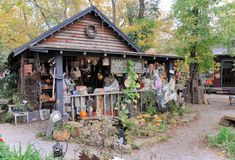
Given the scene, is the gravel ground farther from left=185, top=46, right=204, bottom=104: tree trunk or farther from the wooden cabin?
left=185, top=46, right=204, bottom=104: tree trunk

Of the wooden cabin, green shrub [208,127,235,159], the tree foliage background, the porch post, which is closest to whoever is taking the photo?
green shrub [208,127,235,159]

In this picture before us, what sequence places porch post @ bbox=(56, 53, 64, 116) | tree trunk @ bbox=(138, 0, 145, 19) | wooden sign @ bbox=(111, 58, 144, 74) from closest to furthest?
porch post @ bbox=(56, 53, 64, 116) → wooden sign @ bbox=(111, 58, 144, 74) → tree trunk @ bbox=(138, 0, 145, 19)

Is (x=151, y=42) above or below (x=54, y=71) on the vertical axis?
above

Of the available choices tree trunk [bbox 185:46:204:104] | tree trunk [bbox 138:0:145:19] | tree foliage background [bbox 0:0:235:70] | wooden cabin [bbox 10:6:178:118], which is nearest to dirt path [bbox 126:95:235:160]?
wooden cabin [bbox 10:6:178:118]

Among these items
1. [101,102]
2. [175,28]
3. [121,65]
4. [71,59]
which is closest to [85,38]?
[71,59]

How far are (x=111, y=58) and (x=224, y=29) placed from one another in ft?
22.9

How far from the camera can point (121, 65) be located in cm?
1044

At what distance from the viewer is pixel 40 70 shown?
10641mm

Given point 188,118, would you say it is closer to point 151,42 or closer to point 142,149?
point 142,149

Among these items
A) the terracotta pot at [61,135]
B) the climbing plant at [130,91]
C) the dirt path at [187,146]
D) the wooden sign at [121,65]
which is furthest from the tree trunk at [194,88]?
the terracotta pot at [61,135]

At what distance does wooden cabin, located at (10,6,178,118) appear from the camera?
8.80 metres

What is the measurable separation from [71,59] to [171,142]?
5.78 m

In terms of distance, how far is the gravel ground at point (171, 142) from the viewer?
642 centimetres

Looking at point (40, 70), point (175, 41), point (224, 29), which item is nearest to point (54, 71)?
point (40, 70)
